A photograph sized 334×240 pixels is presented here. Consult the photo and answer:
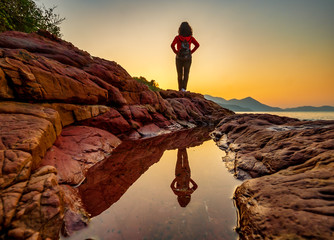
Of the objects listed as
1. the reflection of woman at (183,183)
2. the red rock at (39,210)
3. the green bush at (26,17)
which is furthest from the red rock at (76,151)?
the green bush at (26,17)

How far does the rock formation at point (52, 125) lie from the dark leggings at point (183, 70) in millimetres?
8643

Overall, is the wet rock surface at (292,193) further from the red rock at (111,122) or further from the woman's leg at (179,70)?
the woman's leg at (179,70)

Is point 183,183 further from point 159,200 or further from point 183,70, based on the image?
point 183,70

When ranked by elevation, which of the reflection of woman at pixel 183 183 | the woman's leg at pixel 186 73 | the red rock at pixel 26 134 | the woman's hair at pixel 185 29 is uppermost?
the woman's hair at pixel 185 29

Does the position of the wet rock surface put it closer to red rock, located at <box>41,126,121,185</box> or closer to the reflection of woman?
the reflection of woman

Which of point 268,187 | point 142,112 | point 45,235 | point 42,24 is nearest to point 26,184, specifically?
point 45,235

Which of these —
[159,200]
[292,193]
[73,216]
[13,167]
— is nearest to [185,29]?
[159,200]

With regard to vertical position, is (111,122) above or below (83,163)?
above

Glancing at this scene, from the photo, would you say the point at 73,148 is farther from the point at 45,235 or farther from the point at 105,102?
the point at 105,102

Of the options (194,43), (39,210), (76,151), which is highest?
(194,43)

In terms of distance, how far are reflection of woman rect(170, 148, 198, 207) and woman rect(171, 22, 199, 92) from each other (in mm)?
15686

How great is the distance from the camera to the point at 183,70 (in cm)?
1919

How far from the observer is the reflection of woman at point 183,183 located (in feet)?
10.1

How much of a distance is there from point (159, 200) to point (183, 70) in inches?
719
